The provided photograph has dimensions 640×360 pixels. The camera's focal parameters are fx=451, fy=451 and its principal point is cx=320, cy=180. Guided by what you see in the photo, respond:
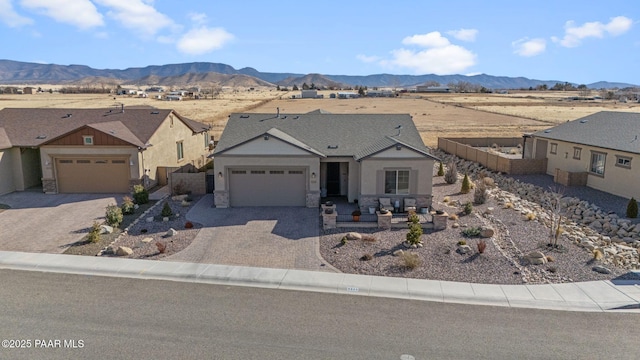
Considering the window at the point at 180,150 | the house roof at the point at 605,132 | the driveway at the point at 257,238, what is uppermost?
the house roof at the point at 605,132

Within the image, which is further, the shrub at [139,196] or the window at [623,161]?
the window at [623,161]

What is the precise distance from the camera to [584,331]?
1155cm

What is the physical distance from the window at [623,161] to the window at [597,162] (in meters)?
1.15

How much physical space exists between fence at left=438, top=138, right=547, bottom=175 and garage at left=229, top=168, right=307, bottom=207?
17646 millimetres

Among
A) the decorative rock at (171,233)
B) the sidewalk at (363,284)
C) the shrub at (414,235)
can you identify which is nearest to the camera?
the sidewalk at (363,284)

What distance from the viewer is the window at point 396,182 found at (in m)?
23.6

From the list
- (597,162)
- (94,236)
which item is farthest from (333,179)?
(597,162)

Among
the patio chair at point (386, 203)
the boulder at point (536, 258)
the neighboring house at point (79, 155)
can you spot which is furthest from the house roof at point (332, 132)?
the boulder at point (536, 258)

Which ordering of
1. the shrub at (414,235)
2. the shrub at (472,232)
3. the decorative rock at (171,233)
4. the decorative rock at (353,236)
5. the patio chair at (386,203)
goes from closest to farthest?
1. the shrub at (414,235)
2. the decorative rock at (353,236)
3. the decorative rock at (171,233)
4. the shrub at (472,232)
5. the patio chair at (386,203)

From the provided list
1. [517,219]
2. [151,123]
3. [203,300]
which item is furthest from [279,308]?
[151,123]

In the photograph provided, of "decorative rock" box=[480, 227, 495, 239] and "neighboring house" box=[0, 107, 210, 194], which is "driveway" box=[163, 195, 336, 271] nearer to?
"neighboring house" box=[0, 107, 210, 194]

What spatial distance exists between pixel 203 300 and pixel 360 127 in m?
17.0

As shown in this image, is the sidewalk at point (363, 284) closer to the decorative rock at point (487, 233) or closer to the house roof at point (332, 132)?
the decorative rock at point (487, 233)

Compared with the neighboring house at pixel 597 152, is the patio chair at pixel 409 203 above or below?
below
